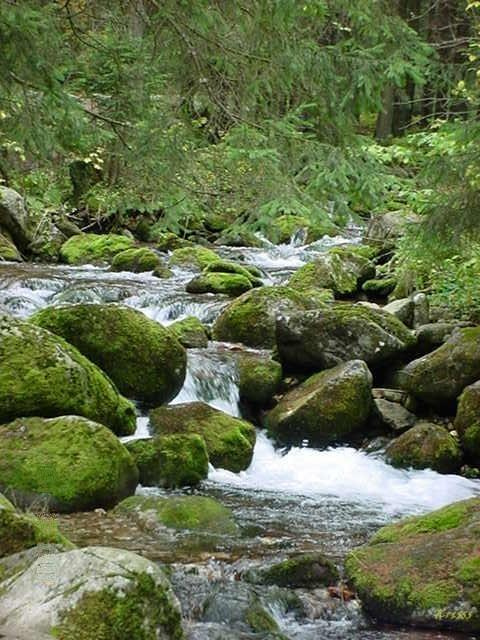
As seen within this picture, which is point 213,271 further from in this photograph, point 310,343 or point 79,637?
point 79,637

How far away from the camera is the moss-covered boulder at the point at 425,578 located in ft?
15.1

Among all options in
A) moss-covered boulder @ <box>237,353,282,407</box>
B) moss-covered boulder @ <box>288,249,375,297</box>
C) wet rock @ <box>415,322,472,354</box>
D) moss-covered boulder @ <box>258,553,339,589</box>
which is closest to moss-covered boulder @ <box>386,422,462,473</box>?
moss-covered boulder @ <box>237,353,282,407</box>

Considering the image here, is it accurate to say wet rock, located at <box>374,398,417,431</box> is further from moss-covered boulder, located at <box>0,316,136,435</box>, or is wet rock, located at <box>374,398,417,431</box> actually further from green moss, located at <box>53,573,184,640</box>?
green moss, located at <box>53,573,184,640</box>

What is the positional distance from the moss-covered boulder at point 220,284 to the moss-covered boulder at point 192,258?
77.6 inches

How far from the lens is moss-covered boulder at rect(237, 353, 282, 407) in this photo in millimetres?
9844

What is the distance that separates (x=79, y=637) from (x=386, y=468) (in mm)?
5659

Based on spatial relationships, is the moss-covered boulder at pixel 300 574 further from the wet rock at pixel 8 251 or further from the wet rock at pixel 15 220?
the wet rock at pixel 15 220

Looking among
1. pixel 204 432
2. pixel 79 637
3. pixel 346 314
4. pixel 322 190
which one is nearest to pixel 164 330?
pixel 204 432

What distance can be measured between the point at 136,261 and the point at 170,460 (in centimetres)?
963

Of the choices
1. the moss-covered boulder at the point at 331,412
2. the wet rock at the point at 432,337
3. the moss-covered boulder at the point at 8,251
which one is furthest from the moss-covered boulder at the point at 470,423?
the moss-covered boulder at the point at 8,251

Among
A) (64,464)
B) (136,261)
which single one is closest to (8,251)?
(136,261)

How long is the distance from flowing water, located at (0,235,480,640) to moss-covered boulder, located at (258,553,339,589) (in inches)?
4.6

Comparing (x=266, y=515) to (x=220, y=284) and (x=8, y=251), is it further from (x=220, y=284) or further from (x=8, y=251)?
(x=8, y=251)

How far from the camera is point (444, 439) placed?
836 cm
